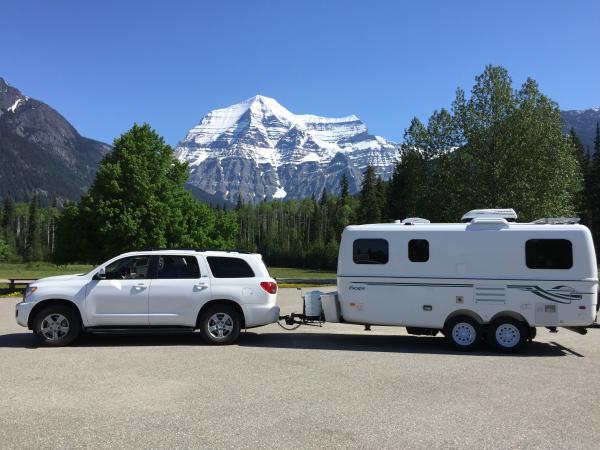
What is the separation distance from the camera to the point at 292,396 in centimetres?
712

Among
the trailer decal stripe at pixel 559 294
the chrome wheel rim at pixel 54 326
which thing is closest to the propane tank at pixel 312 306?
the trailer decal stripe at pixel 559 294

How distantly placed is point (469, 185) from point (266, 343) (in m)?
28.9

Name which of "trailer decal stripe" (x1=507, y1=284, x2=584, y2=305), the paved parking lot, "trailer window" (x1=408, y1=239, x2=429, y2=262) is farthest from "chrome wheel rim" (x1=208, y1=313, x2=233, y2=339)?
"trailer decal stripe" (x1=507, y1=284, x2=584, y2=305)

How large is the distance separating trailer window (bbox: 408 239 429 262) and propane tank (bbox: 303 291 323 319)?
2.33m

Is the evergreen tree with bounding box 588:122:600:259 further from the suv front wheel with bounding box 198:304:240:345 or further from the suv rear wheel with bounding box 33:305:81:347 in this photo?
the suv rear wheel with bounding box 33:305:81:347

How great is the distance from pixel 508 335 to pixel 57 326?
30.3 ft

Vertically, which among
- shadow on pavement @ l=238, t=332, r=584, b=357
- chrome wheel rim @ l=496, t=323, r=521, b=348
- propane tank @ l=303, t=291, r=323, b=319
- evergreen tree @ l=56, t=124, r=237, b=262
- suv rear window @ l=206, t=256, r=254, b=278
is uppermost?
evergreen tree @ l=56, t=124, r=237, b=262

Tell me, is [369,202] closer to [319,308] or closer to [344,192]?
[344,192]

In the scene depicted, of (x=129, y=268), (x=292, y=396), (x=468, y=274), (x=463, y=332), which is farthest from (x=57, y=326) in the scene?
(x=468, y=274)

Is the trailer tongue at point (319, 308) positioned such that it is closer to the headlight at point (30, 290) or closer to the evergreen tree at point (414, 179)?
the headlight at point (30, 290)

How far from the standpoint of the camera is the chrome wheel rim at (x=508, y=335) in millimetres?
10828

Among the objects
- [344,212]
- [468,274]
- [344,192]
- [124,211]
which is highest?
[344,192]

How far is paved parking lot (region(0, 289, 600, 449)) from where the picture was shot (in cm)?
554

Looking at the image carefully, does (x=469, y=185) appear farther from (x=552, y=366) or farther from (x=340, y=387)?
(x=340, y=387)
